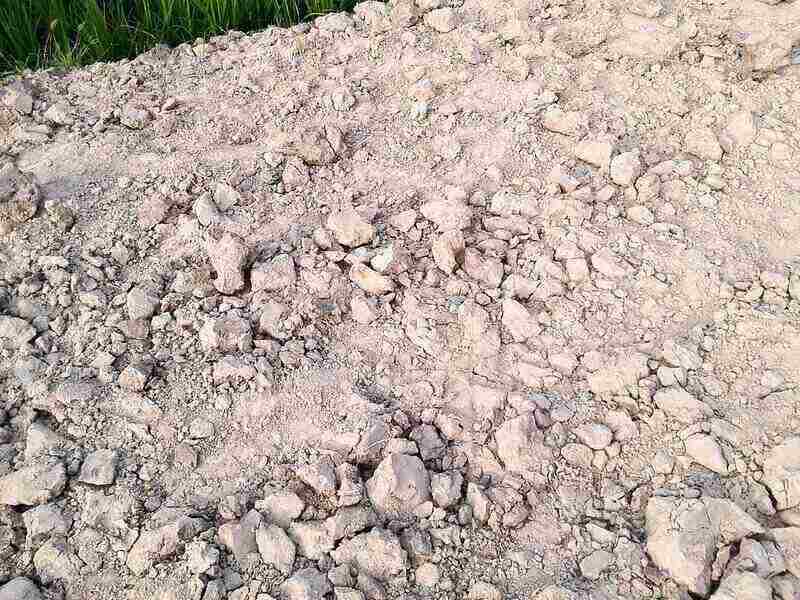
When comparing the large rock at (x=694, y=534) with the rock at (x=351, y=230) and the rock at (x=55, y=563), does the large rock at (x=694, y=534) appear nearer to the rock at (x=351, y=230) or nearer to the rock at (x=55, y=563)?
the rock at (x=351, y=230)

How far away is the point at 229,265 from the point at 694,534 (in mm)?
1335

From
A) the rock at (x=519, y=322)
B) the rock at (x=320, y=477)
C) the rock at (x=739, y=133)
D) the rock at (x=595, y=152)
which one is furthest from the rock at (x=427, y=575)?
the rock at (x=739, y=133)

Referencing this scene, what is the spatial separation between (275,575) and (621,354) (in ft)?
3.25

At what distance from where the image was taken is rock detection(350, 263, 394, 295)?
2031 millimetres

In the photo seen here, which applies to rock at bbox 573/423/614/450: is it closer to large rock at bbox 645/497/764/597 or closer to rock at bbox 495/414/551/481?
rock at bbox 495/414/551/481

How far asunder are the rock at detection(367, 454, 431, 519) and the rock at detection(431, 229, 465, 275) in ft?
2.05

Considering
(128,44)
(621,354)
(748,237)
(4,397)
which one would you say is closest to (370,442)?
(621,354)

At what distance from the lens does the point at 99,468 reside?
170 cm

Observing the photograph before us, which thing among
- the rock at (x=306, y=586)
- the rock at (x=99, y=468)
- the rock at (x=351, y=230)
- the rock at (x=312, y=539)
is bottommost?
the rock at (x=306, y=586)

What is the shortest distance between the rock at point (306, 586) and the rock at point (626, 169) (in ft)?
4.70

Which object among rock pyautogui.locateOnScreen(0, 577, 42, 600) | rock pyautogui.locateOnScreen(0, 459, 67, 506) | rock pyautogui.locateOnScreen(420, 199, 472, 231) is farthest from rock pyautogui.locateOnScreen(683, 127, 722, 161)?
rock pyautogui.locateOnScreen(0, 577, 42, 600)

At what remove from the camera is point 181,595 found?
1.52 m

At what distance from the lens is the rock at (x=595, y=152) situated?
2.27m

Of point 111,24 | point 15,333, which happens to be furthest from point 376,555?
point 111,24
